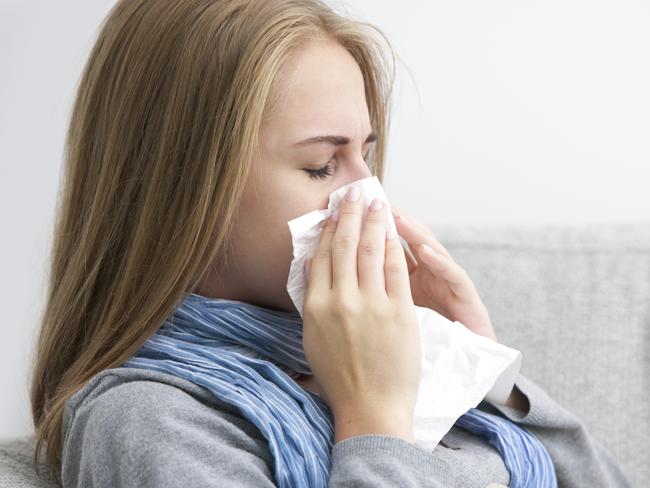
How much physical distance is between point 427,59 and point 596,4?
0.36m

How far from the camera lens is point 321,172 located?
1.09 meters

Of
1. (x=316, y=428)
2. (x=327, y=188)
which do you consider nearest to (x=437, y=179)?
(x=327, y=188)

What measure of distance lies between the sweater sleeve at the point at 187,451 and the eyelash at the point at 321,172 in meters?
0.31

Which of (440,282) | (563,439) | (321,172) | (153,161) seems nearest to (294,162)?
(321,172)

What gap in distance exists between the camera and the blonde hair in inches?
40.0

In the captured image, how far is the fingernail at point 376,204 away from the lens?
3.51 ft

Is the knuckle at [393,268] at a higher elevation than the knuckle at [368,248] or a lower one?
lower

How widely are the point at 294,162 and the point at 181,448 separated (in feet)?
1.21

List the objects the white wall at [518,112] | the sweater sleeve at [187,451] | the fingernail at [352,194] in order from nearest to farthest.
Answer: the sweater sleeve at [187,451], the fingernail at [352,194], the white wall at [518,112]

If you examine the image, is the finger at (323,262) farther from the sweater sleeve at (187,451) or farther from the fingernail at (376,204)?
the sweater sleeve at (187,451)

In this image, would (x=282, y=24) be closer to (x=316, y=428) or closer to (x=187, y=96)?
(x=187, y=96)

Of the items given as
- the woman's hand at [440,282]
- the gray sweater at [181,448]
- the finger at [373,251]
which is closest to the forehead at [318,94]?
the finger at [373,251]

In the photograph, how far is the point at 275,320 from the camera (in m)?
1.13

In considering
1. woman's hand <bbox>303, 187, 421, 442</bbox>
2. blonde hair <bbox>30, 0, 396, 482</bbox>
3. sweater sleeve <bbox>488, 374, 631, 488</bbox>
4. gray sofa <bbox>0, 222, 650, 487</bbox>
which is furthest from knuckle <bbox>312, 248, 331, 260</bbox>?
gray sofa <bbox>0, 222, 650, 487</bbox>
